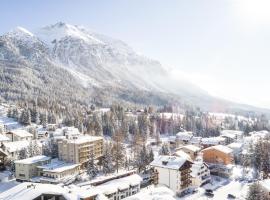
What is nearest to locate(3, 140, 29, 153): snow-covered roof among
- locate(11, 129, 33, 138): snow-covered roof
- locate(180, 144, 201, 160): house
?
locate(11, 129, 33, 138): snow-covered roof

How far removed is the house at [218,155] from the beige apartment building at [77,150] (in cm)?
3390

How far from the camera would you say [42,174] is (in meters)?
102

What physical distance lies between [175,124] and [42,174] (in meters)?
98.5

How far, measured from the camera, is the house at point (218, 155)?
12075 centimetres

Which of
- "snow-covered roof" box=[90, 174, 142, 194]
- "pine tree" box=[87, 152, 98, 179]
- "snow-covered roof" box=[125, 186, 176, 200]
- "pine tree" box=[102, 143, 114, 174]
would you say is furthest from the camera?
"pine tree" box=[102, 143, 114, 174]

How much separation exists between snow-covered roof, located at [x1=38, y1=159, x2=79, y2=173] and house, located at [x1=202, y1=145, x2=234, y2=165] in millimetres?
41302

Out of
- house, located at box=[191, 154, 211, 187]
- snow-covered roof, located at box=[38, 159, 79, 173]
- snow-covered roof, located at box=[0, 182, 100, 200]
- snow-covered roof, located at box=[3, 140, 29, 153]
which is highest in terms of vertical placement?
snow-covered roof, located at box=[3, 140, 29, 153]

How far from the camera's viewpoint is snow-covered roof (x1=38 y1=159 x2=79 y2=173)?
99.2 m

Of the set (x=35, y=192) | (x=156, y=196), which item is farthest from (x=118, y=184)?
(x=35, y=192)

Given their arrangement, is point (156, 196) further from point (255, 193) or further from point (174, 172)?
point (174, 172)

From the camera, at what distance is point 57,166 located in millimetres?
103875

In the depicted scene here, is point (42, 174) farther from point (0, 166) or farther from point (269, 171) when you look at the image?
point (269, 171)

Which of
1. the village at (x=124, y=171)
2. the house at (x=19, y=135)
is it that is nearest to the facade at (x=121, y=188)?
the village at (x=124, y=171)

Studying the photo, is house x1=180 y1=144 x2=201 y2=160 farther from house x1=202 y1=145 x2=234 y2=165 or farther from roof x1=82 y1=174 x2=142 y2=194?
roof x1=82 y1=174 x2=142 y2=194
